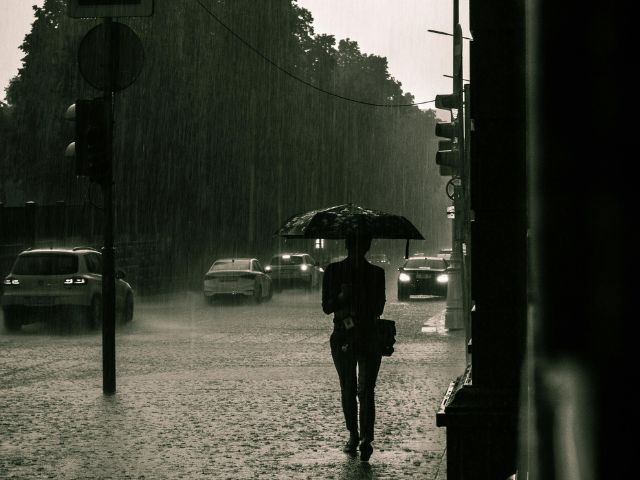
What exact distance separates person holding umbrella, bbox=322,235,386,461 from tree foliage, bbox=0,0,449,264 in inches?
1374

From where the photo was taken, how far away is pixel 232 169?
49938mm

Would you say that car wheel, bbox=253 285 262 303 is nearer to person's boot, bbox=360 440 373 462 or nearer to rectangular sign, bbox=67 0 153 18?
rectangular sign, bbox=67 0 153 18

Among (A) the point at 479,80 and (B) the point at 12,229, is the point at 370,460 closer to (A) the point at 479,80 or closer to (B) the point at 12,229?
(A) the point at 479,80

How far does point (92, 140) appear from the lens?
1183 centimetres

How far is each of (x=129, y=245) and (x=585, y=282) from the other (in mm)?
46214

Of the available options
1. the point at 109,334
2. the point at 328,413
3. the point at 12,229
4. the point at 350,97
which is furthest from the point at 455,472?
the point at 350,97

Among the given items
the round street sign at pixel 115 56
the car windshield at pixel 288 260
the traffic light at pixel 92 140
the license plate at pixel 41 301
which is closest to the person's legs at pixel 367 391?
the traffic light at pixel 92 140

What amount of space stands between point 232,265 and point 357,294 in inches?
1098

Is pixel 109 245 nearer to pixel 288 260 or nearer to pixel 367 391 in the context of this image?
pixel 367 391

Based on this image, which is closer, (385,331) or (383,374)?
(385,331)

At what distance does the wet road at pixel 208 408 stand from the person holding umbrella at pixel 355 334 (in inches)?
11.1

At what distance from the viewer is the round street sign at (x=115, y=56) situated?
1189 cm

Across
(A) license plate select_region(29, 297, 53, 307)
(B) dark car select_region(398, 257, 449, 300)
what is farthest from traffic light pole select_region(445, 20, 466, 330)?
(B) dark car select_region(398, 257, 449, 300)

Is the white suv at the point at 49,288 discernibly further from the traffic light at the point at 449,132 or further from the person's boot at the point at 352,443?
the person's boot at the point at 352,443
